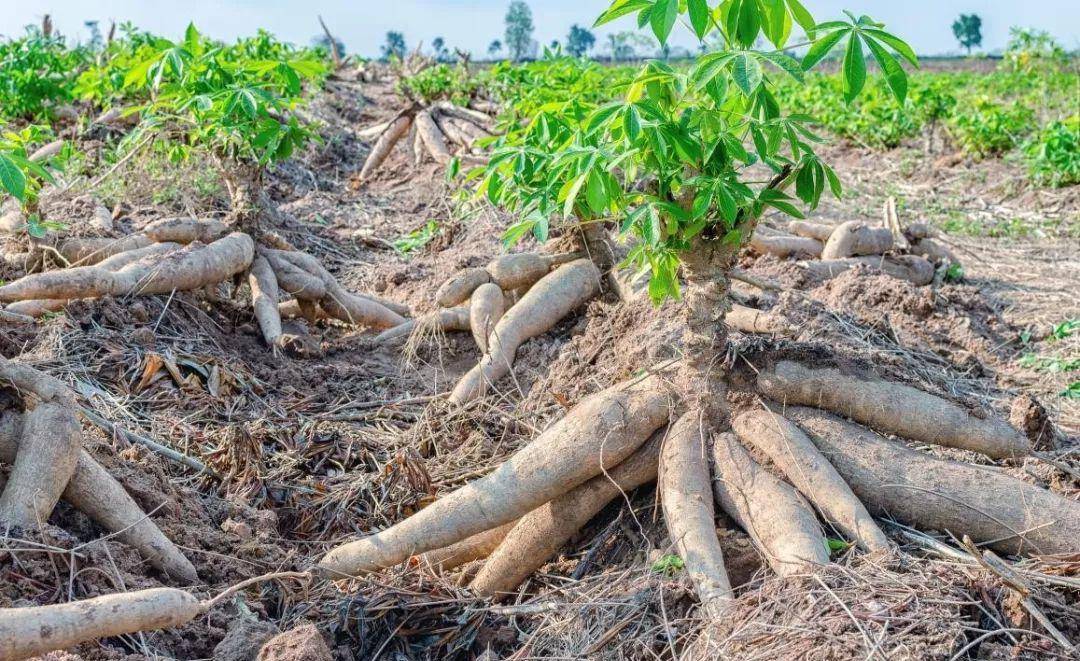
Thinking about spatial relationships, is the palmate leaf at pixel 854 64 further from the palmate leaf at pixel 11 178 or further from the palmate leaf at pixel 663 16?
the palmate leaf at pixel 11 178

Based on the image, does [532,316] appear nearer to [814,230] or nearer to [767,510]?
[767,510]

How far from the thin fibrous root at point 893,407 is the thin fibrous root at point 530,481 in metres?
0.40

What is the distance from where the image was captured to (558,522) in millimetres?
3232

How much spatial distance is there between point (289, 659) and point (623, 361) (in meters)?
2.05

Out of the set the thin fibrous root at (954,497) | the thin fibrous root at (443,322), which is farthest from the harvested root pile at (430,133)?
the thin fibrous root at (954,497)

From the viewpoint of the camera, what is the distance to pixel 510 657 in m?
2.73

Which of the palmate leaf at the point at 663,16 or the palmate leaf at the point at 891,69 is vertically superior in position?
the palmate leaf at the point at 663,16

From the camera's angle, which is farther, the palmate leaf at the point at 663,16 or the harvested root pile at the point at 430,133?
the harvested root pile at the point at 430,133

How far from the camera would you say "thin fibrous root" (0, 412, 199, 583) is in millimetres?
2949

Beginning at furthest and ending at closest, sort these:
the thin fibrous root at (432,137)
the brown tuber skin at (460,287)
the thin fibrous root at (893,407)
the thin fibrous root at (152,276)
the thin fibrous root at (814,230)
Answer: the thin fibrous root at (432,137) < the thin fibrous root at (814,230) < the brown tuber skin at (460,287) < the thin fibrous root at (152,276) < the thin fibrous root at (893,407)

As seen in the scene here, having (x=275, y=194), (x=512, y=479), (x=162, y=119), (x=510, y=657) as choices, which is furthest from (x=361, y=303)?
(x=275, y=194)

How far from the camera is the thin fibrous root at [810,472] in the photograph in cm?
279

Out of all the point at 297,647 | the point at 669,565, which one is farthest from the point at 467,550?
the point at 297,647

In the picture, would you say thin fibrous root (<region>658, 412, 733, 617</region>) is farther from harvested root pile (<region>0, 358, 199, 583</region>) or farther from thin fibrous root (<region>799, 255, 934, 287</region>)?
thin fibrous root (<region>799, 255, 934, 287</region>)
